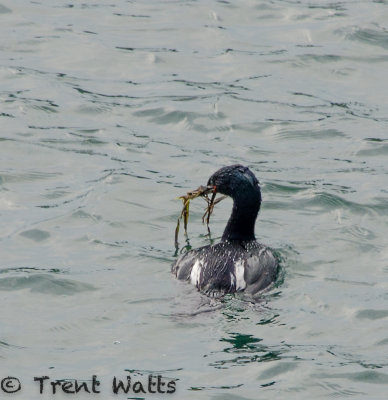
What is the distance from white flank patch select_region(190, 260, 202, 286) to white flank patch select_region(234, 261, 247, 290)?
1.04ft

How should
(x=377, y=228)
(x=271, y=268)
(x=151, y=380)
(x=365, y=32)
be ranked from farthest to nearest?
1. (x=365, y=32)
2. (x=377, y=228)
3. (x=271, y=268)
4. (x=151, y=380)

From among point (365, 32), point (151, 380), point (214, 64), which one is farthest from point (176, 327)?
point (365, 32)

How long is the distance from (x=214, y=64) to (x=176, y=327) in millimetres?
6982

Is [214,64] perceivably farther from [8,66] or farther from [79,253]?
[79,253]

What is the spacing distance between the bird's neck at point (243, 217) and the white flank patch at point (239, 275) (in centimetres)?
63

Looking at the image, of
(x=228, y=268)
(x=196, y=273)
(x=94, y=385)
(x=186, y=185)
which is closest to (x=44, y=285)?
(x=196, y=273)

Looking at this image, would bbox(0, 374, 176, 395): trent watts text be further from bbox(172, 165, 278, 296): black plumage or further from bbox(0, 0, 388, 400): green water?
bbox(172, 165, 278, 296): black plumage

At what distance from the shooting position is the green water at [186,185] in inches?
416

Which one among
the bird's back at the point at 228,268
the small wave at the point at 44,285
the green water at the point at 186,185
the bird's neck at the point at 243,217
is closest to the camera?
the green water at the point at 186,185

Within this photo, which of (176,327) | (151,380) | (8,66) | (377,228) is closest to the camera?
(151,380)

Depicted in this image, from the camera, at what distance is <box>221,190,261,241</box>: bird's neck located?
1245 centimetres

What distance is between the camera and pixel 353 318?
11.4m

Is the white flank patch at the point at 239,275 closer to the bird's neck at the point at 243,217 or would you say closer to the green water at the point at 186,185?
the green water at the point at 186,185

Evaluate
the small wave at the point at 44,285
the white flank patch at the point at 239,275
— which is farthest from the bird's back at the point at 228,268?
the small wave at the point at 44,285
